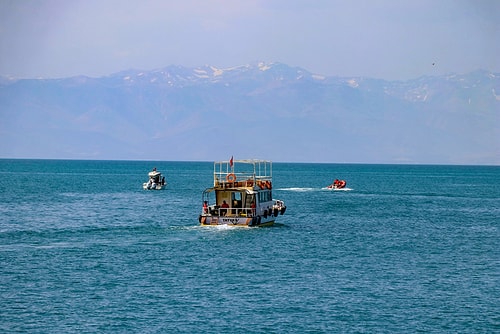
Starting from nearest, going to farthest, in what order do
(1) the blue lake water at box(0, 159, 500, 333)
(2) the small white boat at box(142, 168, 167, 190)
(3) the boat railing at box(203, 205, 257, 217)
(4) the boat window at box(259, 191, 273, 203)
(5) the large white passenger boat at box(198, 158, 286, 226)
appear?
(1) the blue lake water at box(0, 159, 500, 333), (5) the large white passenger boat at box(198, 158, 286, 226), (3) the boat railing at box(203, 205, 257, 217), (4) the boat window at box(259, 191, 273, 203), (2) the small white boat at box(142, 168, 167, 190)

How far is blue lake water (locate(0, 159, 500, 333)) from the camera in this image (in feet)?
138

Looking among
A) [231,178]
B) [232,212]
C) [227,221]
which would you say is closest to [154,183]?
[231,178]

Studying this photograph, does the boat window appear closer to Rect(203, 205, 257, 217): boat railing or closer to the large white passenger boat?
the large white passenger boat

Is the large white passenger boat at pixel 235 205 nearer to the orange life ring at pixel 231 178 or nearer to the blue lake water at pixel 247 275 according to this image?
the orange life ring at pixel 231 178

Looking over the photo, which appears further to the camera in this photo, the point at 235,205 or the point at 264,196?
the point at 264,196

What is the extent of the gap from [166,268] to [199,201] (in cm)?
6992

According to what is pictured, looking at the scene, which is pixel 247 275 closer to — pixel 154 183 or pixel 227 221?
pixel 227 221

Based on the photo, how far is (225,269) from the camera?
56.1 meters

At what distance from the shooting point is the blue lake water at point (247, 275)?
Answer: 42031 millimetres

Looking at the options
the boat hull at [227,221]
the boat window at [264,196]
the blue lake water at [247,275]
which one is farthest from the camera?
the boat window at [264,196]

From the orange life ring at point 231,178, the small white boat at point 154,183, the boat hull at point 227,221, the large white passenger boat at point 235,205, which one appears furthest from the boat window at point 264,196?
the small white boat at point 154,183

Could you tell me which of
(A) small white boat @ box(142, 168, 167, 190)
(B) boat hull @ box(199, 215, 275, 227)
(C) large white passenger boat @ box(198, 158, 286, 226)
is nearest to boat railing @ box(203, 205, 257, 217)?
(C) large white passenger boat @ box(198, 158, 286, 226)

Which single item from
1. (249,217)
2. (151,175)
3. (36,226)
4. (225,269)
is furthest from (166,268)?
(151,175)

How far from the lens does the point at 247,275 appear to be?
178 ft
